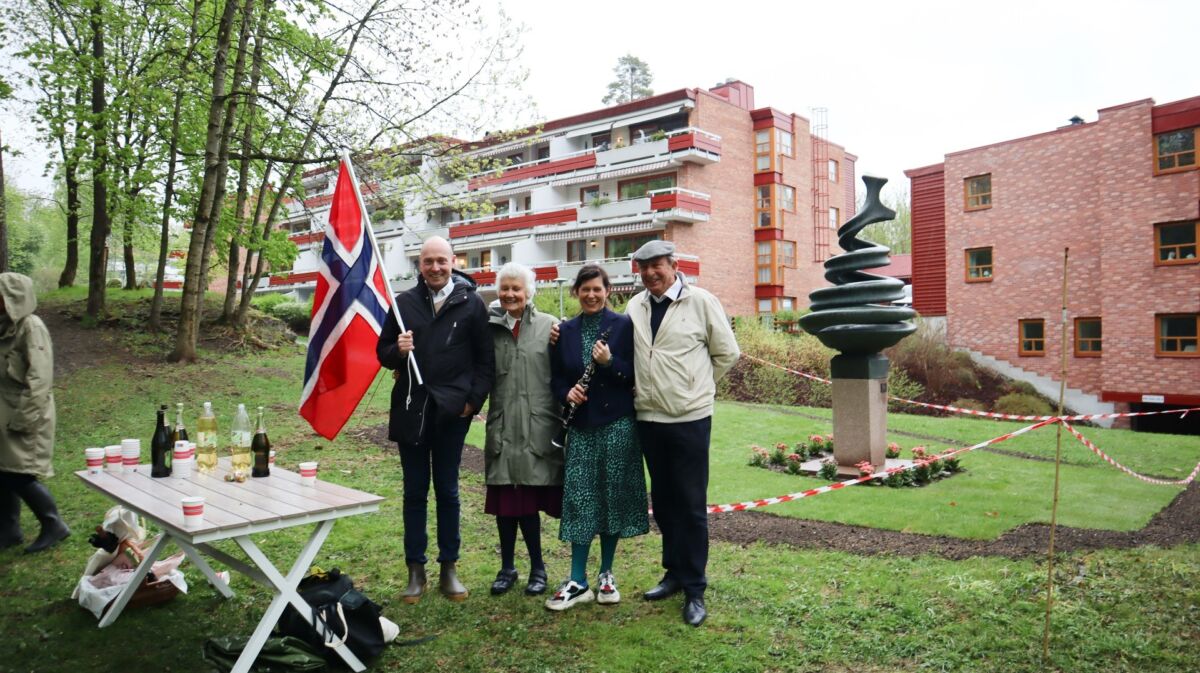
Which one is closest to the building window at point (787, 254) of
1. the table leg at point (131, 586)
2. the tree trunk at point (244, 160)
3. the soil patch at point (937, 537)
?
the tree trunk at point (244, 160)

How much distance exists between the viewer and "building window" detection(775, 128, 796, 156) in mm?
39406

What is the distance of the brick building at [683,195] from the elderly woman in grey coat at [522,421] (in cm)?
2956

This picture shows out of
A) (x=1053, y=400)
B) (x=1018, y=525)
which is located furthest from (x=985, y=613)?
(x=1053, y=400)

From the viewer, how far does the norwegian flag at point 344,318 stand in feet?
16.0

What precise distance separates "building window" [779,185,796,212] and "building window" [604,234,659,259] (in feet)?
24.1

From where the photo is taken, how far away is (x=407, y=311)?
5.01m

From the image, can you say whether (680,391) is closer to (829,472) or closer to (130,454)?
(130,454)

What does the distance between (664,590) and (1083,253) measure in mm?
25601

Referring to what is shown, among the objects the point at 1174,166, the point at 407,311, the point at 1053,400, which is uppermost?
the point at 1174,166

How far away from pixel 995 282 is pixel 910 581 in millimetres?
24903

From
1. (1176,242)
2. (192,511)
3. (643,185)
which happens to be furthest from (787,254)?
(192,511)

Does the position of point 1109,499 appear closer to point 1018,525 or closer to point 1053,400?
point 1018,525

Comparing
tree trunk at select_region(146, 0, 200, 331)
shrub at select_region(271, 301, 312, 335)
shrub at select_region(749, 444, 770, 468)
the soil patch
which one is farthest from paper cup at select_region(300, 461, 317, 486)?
shrub at select_region(271, 301, 312, 335)

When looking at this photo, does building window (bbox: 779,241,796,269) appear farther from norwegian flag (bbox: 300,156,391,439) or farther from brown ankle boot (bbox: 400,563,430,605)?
brown ankle boot (bbox: 400,563,430,605)
